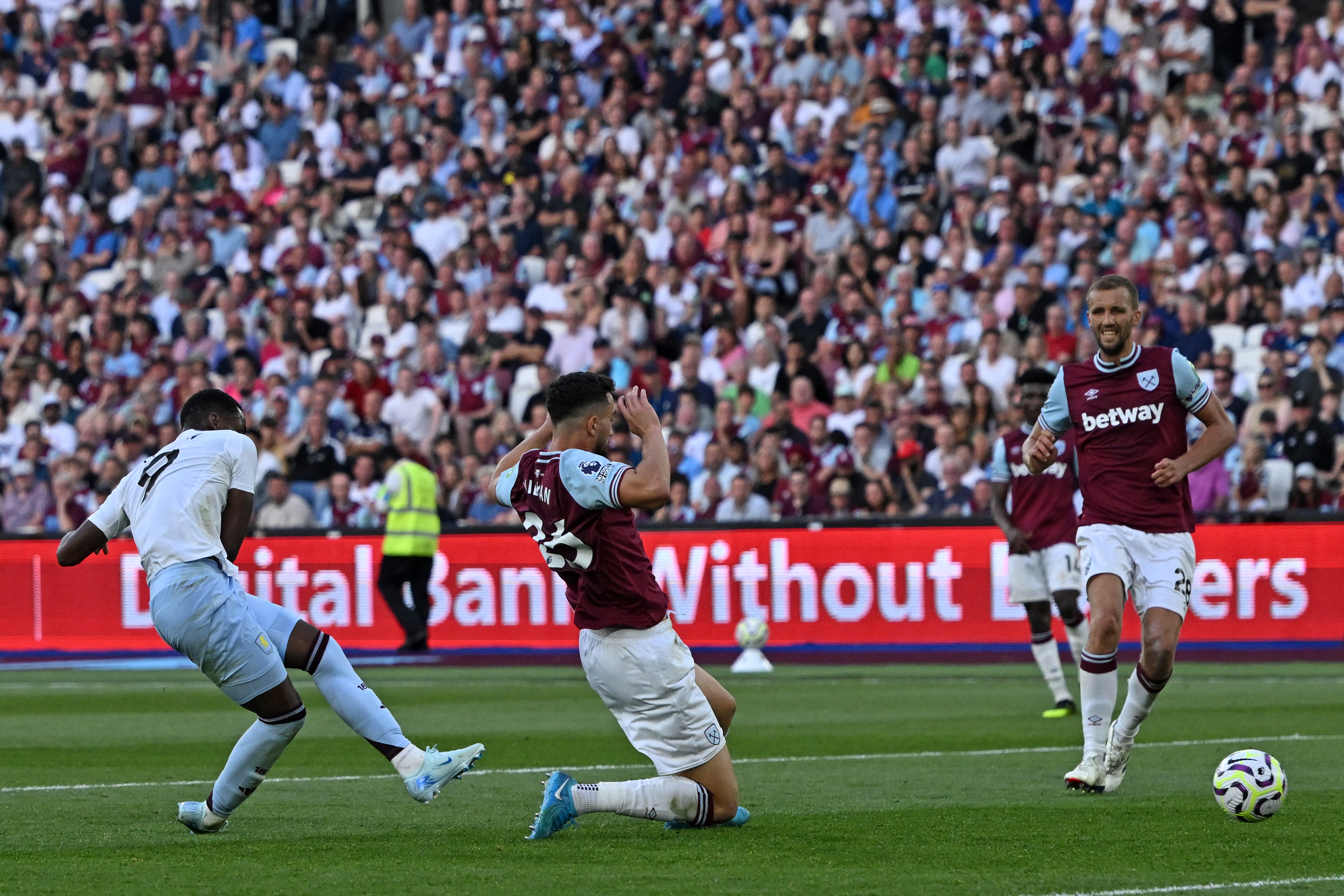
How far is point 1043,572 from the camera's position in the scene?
14398 mm

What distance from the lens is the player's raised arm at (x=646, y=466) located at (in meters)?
7.30

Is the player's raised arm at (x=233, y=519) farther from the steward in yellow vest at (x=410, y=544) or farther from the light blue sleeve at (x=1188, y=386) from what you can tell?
the steward in yellow vest at (x=410, y=544)

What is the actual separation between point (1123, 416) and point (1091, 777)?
171 centimetres

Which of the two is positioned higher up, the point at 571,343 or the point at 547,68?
the point at 547,68

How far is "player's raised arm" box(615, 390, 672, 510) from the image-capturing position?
7.30 m

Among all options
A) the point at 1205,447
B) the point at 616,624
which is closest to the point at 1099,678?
the point at 1205,447

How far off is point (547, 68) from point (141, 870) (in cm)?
2163

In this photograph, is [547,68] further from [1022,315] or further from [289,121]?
[1022,315]

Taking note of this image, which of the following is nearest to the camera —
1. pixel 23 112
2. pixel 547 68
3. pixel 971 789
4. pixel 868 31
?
pixel 971 789

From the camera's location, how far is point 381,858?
7.21m

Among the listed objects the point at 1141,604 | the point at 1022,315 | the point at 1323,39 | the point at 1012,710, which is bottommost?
the point at 1012,710

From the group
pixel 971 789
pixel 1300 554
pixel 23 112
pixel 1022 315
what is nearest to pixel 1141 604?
pixel 971 789

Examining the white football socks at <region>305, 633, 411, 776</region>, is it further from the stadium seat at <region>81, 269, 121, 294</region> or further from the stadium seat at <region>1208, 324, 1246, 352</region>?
the stadium seat at <region>81, 269, 121, 294</region>

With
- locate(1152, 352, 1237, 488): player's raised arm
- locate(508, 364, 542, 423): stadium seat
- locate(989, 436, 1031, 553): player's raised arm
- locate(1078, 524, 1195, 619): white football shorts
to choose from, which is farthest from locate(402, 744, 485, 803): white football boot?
locate(508, 364, 542, 423): stadium seat
